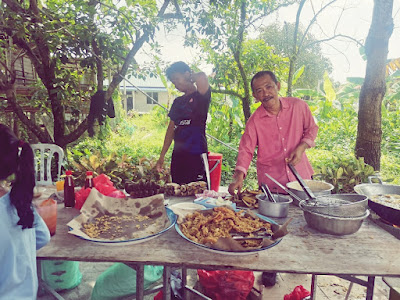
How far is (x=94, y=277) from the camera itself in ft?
10.6

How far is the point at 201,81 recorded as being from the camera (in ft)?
11.0

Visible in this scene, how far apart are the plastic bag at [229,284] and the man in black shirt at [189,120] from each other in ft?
3.84

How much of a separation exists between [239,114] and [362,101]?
162 inches

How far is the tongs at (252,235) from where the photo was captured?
1508mm

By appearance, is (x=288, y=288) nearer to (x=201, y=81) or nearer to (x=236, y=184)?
(x=236, y=184)

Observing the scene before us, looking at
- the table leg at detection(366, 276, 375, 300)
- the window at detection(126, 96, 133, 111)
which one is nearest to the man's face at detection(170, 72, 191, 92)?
the table leg at detection(366, 276, 375, 300)

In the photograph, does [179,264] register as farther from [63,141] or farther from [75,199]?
[63,141]

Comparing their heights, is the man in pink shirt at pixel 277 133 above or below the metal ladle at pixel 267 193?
above

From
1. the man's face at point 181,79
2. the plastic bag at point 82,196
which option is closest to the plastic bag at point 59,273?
the plastic bag at point 82,196

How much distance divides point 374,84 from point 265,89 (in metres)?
2.09

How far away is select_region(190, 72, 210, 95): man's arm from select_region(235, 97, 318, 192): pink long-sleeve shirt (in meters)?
0.82

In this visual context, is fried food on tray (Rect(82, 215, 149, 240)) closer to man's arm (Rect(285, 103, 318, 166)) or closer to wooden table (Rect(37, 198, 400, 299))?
wooden table (Rect(37, 198, 400, 299))

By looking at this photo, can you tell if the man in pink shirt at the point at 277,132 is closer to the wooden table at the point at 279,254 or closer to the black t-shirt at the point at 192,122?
the black t-shirt at the point at 192,122

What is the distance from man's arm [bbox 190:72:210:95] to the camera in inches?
132
